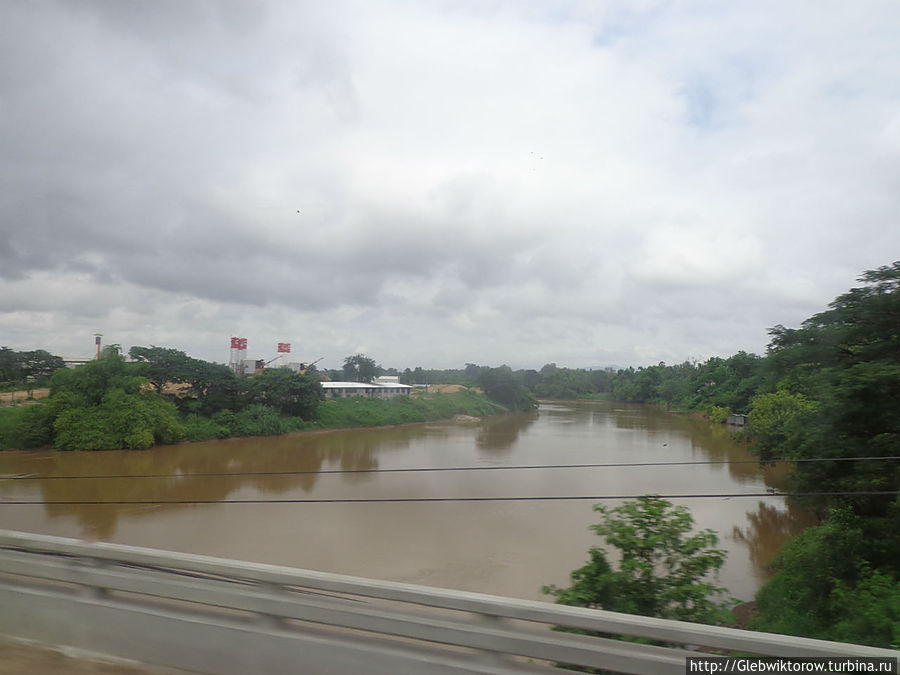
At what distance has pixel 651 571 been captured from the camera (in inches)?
177

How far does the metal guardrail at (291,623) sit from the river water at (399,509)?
2.75 metres

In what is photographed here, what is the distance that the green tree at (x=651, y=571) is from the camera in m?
4.31

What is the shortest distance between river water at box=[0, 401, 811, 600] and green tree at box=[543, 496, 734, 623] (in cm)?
285

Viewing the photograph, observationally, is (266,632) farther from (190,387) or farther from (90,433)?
(190,387)

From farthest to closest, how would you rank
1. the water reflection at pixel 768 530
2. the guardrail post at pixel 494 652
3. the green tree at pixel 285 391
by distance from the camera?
the green tree at pixel 285 391 < the water reflection at pixel 768 530 < the guardrail post at pixel 494 652

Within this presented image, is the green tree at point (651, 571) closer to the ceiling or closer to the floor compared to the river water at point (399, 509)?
closer to the ceiling

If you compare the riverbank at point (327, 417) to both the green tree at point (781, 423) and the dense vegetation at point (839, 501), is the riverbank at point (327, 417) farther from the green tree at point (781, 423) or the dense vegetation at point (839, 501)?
the dense vegetation at point (839, 501)

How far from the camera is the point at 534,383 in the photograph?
72.2 metres

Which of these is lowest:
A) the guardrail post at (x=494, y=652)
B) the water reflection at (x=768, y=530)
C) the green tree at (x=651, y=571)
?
the water reflection at (x=768, y=530)

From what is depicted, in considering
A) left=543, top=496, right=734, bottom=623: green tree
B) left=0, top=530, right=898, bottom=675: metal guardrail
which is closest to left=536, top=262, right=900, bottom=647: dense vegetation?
left=543, top=496, right=734, bottom=623: green tree

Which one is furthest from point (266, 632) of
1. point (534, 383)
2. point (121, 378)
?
point (534, 383)

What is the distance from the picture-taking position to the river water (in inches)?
398

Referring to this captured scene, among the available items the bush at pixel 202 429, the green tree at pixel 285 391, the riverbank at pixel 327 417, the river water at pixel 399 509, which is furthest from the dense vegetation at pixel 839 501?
the green tree at pixel 285 391

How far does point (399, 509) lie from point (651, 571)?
10.3m
